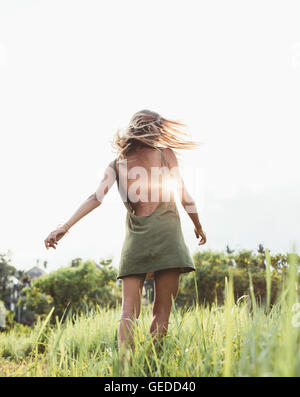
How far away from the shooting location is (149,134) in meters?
2.76

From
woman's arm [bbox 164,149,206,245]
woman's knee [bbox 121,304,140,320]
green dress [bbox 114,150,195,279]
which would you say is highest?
woman's arm [bbox 164,149,206,245]

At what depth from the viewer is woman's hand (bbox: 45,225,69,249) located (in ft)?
8.75

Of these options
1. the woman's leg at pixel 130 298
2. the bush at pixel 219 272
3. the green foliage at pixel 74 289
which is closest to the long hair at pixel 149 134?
the woman's leg at pixel 130 298

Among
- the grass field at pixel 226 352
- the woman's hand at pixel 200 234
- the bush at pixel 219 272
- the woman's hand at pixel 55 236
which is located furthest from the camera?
the bush at pixel 219 272

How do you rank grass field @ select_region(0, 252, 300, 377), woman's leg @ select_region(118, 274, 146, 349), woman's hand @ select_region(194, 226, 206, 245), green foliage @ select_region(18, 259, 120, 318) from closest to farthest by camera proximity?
grass field @ select_region(0, 252, 300, 377) < woman's leg @ select_region(118, 274, 146, 349) < woman's hand @ select_region(194, 226, 206, 245) < green foliage @ select_region(18, 259, 120, 318)

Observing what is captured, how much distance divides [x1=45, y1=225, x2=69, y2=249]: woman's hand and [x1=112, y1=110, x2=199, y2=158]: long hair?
65 centimetres

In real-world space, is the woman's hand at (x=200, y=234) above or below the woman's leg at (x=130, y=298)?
above

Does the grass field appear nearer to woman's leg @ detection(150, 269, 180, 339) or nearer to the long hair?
woman's leg @ detection(150, 269, 180, 339)

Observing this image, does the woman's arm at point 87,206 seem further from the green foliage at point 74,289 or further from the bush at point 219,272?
the green foliage at point 74,289

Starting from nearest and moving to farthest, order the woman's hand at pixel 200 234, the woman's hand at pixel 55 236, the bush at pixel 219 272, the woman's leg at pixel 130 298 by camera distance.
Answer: the woman's leg at pixel 130 298 → the woman's hand at pixel 55 236 → the woman's hand at pixel 200 234 → the bush at pixel 219 272

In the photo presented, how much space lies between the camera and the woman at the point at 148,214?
2562 millimetres

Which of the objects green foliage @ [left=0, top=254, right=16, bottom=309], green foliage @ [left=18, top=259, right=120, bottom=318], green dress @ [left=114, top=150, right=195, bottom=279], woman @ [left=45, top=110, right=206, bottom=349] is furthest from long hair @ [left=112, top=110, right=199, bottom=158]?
green foliage @ [left=0, top=254, right=16, bottom=309]

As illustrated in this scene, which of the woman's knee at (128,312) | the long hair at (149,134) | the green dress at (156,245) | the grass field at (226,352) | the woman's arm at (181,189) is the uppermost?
the long hair at (149,134)
